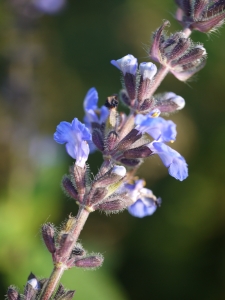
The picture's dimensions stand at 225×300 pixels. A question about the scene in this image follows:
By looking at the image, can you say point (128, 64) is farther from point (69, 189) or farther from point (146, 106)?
point (69, 189)

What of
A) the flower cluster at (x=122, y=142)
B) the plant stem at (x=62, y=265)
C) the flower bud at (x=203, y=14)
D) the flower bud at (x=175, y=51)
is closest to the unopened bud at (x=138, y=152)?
the flower cluster at (x=122, y=142)

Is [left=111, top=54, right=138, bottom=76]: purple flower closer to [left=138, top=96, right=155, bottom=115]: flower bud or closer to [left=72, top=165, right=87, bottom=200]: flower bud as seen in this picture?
[left=138, top=96, right=155, bottom=115]: flower bud

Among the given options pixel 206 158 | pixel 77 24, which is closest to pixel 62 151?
pixel 206 158

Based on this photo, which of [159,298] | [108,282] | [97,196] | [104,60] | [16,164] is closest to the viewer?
[97,196]

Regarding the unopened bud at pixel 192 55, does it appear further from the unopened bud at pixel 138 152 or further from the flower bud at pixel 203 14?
the unopened bud at pixel 138 152

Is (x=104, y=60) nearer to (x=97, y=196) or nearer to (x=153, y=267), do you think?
(x=153, y=267)

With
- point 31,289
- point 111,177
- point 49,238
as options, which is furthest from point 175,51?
point 31,289

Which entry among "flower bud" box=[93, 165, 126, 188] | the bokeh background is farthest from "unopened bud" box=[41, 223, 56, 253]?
the bokeh background
